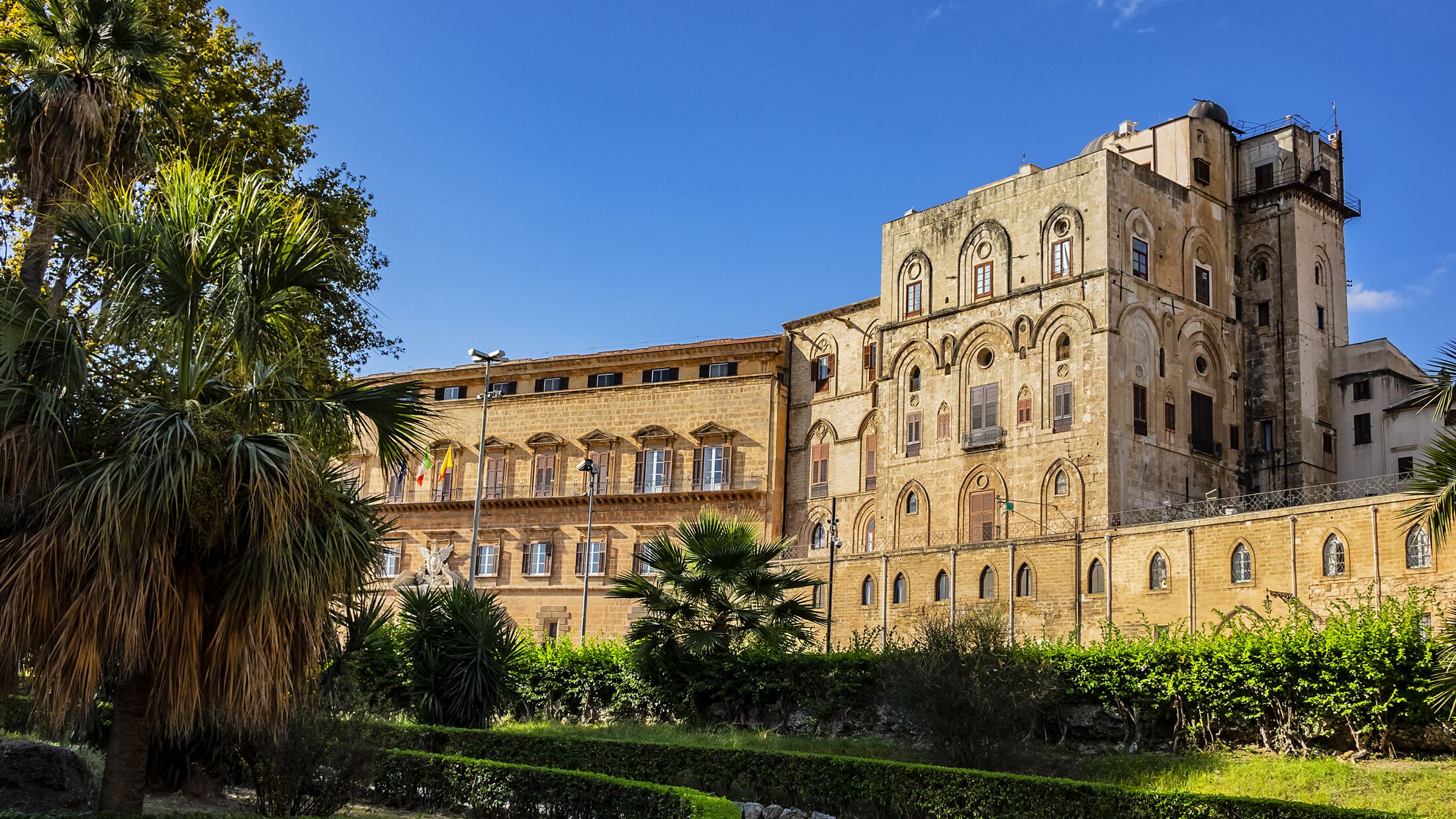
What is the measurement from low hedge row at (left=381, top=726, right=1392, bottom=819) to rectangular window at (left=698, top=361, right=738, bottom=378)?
30.6 meters

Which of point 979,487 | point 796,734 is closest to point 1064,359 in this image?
point 979,487

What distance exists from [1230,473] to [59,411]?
36122mm

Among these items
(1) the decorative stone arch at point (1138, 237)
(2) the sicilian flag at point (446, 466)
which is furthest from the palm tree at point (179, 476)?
(2) the sicilian flag at point (446, 466)

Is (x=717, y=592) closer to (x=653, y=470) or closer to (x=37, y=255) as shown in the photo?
(x=37, y=255)

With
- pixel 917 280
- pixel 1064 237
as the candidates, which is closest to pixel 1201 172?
pixel 1064 237

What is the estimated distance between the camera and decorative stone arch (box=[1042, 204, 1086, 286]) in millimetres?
38969

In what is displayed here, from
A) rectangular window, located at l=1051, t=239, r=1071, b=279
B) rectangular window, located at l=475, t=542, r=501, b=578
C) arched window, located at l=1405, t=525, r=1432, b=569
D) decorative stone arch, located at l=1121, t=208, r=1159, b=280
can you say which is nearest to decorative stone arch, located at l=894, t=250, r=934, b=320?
rectangular window, located at l=1051, t=239, r=1071, b=279

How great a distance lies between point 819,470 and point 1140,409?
13.0 metres

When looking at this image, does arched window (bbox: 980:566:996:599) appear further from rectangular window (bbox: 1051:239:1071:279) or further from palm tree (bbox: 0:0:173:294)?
palm tree (bbox: 0:0:173:294)

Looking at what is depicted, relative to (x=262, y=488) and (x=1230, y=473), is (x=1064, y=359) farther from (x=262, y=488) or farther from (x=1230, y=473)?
(x=262, y=488)

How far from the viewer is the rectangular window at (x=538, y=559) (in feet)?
168

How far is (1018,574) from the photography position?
37.6m

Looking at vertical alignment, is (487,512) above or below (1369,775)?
above

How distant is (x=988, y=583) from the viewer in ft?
125
